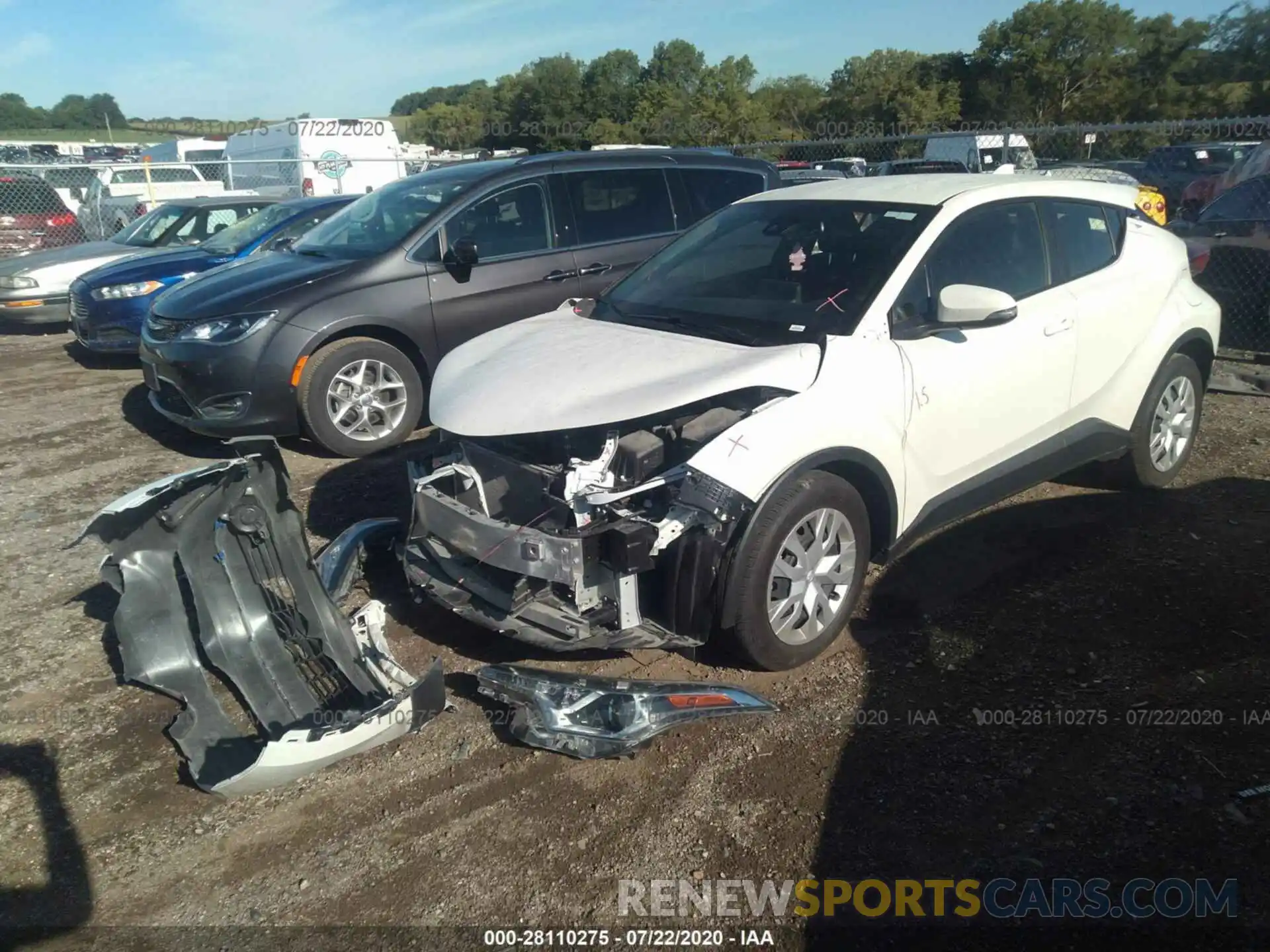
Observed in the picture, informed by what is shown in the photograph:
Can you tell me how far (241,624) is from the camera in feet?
12.2

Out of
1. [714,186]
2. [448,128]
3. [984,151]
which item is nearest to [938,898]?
[714,186]

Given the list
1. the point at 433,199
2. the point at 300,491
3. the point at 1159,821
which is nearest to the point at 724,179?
the point at 433,199

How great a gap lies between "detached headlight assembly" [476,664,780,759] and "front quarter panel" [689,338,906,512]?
742 mm

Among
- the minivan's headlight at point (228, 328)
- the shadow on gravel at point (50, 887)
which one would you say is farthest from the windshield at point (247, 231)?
the shadow on gravel at point (50, 887)

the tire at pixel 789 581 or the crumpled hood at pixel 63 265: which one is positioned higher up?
the crumpled hood at pixel 63 265

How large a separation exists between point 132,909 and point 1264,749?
3.62 metres

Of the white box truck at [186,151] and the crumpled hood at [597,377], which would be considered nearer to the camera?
the crumpled hood at [597,377]

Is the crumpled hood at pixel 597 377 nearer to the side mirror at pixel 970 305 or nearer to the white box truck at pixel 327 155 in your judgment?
the side mirror at pixel 970 305

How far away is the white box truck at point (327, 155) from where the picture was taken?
1934cm

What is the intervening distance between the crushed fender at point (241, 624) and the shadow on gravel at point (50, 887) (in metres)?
0.41

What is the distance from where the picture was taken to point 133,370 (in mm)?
9664

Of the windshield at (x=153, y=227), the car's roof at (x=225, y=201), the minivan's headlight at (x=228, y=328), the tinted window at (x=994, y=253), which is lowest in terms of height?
the minivan's headlight at (x=228, y=328)

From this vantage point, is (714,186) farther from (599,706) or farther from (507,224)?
(599,706)

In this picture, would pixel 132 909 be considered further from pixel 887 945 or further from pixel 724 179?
pixel 724 179
